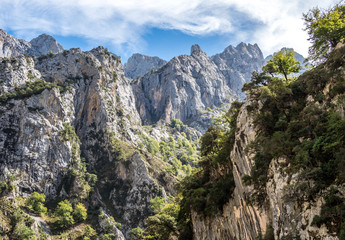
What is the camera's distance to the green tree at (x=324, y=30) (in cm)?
2689

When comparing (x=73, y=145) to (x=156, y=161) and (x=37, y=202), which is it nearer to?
(x=37, y=202)

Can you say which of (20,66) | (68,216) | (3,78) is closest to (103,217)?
A: (68,216)

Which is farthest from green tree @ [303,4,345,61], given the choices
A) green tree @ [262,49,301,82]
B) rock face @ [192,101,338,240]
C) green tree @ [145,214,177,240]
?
green tree @ [145,214,177,240]

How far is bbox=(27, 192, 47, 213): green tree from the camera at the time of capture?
249 ft

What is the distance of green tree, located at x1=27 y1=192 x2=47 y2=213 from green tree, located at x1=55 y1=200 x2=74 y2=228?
459 cm

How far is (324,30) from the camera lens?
90.9 feet

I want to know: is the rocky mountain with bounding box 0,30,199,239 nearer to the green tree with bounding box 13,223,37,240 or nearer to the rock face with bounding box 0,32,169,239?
the rock face with bounding box 0,32,169,239

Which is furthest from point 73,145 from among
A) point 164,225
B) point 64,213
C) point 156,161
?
point 164,225

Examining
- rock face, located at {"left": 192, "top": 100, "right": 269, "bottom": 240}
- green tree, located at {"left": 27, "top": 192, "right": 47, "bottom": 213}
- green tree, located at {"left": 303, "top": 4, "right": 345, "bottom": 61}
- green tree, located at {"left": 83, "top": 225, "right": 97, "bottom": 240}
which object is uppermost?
green tree, located at {"left": 303, "top": 4, "right": 345, "bottom": 61}

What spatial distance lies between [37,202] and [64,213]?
9.90 meters

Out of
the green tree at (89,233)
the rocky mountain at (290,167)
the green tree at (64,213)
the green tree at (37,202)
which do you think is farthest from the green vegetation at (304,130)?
the green tree at (37,202)

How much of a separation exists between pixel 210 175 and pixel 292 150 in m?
19.4

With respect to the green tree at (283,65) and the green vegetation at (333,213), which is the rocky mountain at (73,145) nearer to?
the green tree at (283,65)

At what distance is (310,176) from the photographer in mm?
13758
